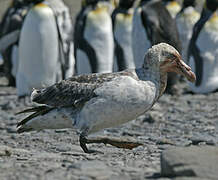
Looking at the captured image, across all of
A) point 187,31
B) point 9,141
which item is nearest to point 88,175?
point 9,141

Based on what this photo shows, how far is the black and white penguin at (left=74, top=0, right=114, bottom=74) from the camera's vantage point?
12.0 m

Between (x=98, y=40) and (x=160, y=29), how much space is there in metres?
1.21

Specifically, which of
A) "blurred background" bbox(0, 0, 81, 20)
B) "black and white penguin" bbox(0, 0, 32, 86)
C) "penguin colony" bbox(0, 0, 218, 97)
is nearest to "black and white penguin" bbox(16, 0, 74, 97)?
"penguin colony" bbox(0, 0, 218, 97)

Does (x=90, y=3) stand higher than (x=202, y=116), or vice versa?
(x=90, y=3)

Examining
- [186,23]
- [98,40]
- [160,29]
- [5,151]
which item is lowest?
[186,23]

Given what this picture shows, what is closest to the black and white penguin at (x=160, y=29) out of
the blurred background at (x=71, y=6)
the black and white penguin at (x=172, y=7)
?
the black and white penguin at (x=172, y=7)

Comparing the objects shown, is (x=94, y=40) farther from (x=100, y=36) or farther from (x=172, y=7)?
(x=172, y=7)

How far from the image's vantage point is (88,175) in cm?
406

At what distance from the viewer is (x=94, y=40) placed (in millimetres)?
12016

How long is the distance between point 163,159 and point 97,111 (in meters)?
1.43

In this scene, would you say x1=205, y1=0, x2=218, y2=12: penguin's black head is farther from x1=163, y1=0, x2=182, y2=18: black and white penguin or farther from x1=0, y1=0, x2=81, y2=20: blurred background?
x1=0, y1=0, x2=81, y2=20: blurred background

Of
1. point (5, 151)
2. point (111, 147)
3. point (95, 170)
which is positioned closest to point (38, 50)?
point (111, 147)

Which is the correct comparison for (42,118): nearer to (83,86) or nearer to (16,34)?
(83,86)

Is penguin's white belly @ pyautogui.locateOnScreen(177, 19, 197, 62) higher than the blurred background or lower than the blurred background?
higher
